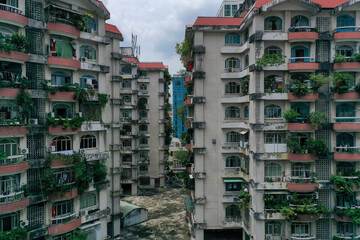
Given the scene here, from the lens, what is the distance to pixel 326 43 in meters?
21.8

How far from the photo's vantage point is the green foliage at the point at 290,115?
67.2 feet

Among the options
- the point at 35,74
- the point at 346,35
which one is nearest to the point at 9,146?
the point at 35,74

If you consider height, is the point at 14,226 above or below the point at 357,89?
below

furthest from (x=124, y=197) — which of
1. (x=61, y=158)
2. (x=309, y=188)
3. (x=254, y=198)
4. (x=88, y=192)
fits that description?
(x=309, y=188)

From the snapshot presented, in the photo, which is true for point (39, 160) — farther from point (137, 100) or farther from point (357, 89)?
point (357, 89)

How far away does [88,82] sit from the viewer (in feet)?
71.2

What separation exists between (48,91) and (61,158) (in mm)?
5733

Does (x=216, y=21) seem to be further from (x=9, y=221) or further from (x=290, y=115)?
(x=9, y=221)

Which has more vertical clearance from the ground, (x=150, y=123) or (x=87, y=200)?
(x=150, y=123)

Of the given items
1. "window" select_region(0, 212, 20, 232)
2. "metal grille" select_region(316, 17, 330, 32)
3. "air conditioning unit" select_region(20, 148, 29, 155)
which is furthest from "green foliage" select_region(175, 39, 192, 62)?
"window" select_region(0, 212, 20, 232)

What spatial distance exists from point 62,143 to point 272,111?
19964mm

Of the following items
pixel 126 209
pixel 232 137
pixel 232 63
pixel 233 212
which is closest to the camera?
pixel 233 212

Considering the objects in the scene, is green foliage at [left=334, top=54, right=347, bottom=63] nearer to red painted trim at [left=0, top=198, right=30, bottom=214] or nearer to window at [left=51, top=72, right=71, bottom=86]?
window at [left=51, top=72, right=71, bottom=86]

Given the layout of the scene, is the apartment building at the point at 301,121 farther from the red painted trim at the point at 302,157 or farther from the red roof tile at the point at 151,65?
→ the red roof tile at the point at 151,65
